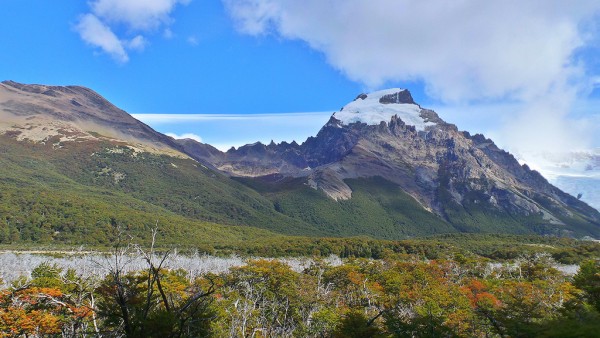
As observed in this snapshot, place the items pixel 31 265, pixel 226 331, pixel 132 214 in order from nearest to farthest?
1. pixel 226 331
2. pixel 31 265
3. pixel 132 214

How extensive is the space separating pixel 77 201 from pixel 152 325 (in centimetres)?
19341

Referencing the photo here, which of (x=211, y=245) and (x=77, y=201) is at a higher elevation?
(x=77, y=201)

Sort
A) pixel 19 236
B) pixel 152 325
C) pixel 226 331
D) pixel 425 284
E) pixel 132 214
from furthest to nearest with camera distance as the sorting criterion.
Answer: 1. pixel 132 214
2. pixel 19 236
3. pixel 425 284
4. pixel 226 331
5. pixel 152 325

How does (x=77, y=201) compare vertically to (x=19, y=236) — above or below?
above

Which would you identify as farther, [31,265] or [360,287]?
[31,265]

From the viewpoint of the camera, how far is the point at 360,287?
79.1 m

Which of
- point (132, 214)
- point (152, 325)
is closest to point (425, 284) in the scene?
point (152, 325)

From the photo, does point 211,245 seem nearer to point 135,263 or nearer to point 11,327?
point 135,263

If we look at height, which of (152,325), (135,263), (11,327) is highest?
(152,325)

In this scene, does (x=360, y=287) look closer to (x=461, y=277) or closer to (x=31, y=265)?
(x=461, y=277)

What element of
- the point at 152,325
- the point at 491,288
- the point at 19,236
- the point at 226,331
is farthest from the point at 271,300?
the point at 19,236

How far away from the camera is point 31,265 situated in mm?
94625

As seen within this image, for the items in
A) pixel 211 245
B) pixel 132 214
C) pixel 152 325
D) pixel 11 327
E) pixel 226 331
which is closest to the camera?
pixel 152 325

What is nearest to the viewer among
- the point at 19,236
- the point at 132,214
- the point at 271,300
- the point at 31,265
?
the point at 271,300
